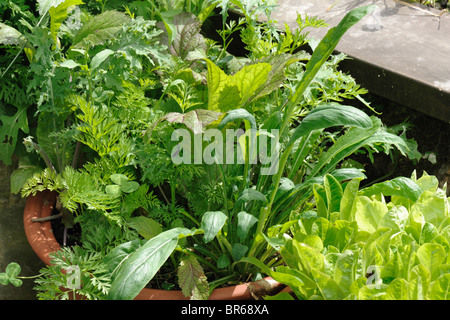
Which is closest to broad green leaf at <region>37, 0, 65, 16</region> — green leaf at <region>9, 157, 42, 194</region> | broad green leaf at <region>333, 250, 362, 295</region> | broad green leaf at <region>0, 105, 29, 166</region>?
broad green leaf at <region>0, 105, 29, 166</region>

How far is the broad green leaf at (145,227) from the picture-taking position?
142 centimetres

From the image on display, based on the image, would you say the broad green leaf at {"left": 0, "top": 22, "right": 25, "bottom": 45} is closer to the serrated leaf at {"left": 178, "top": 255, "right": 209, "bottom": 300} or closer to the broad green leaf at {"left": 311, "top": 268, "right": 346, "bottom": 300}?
the serrated leaf at {"left": 178, "top": 255, "right": 209, "bottom": 300}

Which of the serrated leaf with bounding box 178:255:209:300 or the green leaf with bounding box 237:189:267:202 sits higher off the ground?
the green leaf with bounding box 237:189:267:202

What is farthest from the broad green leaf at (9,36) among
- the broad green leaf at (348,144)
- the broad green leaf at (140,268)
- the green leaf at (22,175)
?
the broad green leaf at (348,144)

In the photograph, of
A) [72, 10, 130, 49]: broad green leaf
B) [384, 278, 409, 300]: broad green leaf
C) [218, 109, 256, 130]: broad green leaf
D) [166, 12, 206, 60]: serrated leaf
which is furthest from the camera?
[166, 12, 206, 60]: serrated leaf

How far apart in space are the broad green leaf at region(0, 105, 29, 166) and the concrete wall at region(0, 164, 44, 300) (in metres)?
0.25

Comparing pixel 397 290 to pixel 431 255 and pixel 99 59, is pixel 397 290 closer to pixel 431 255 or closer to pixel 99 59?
pixel 431 255

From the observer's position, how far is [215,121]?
1.41 m

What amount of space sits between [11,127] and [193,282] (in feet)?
2.56

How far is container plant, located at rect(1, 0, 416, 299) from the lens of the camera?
136cm

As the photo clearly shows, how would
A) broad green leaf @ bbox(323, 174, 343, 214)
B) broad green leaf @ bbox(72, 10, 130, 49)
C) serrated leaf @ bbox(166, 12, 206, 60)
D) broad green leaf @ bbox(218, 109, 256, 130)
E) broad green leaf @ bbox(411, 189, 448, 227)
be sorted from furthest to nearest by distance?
serrated leaf @ bbox(166, 12, 206, 60) < broad green leaf @ bbox(72, 10, 130, 49) < broad green leaf @ bbox(323, 174, 343, 214) < broad green leaf @ bbox(411, 189, 448, 227) < broad green leaf @ bbox(218, 109, 256, 130)
